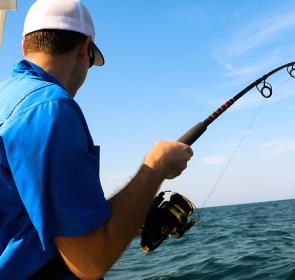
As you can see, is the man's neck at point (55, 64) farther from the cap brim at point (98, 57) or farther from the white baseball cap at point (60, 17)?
the cap brim at point (98, 57)

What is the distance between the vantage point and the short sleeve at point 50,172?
4.01 ft

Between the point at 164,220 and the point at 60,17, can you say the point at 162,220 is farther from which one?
the point at 60,17

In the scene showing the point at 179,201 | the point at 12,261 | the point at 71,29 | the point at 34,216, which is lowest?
the point at 179,201

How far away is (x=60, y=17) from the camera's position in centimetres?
157

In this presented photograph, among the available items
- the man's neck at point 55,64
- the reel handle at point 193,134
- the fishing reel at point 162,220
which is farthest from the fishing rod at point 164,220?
the man's neck at point 55,64

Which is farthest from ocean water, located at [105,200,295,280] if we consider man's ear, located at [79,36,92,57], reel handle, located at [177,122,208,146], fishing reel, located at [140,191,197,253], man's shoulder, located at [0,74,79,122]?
man's shoulder, located at [0,74,79,122]

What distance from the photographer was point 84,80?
5.79 ft

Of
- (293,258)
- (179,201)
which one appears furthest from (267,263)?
(179,201)

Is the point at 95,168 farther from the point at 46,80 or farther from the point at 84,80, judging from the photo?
the point at 84,80

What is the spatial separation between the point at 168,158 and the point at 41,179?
527mm

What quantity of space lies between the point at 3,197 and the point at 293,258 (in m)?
9.69

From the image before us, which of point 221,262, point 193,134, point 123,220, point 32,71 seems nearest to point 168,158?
point 123,220

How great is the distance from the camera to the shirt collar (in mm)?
1488

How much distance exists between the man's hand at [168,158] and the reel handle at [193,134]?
0.73m
